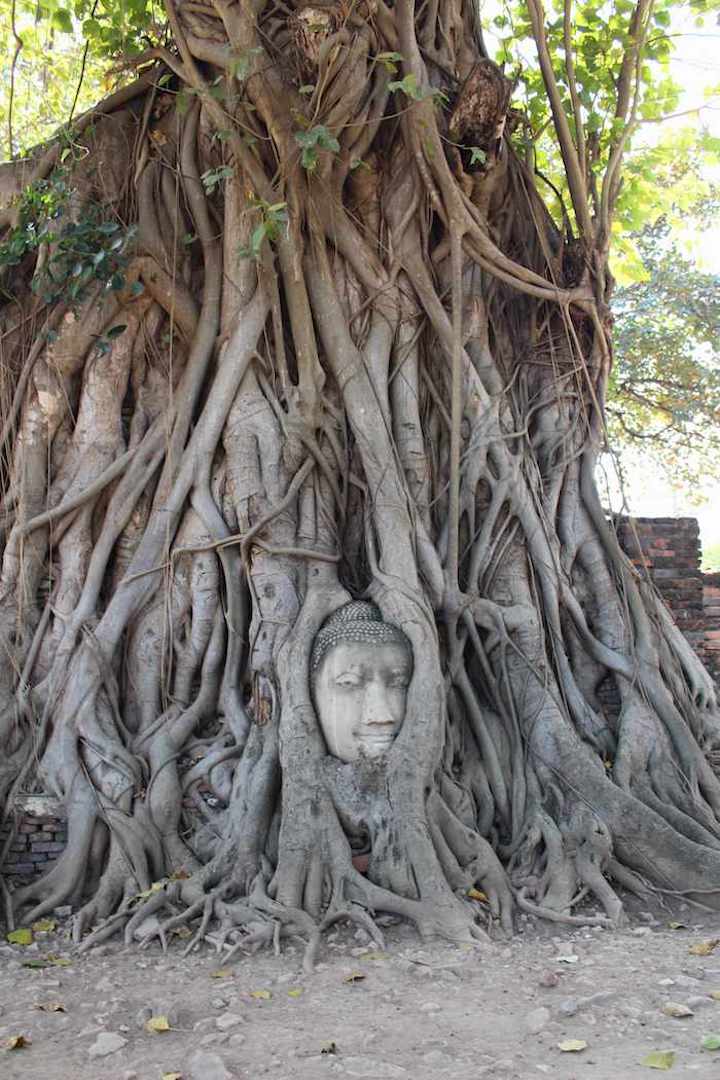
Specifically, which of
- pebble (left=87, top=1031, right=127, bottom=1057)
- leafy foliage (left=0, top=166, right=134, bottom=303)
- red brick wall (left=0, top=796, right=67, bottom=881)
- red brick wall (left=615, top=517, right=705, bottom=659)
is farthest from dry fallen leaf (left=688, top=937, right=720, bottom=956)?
leafy foliage (left=0, top=166, right=134, bottom=303)

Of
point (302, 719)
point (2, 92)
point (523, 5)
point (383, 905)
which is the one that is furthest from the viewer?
point (2, 92)

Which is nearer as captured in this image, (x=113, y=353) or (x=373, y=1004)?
(x=373, y=1004)

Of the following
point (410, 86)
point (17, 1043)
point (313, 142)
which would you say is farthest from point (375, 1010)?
point (410, 86)

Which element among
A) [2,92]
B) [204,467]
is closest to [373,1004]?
[204,467]

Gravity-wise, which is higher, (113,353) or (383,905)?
(113,353)

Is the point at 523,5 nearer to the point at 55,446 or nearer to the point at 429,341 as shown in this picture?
the point at 429,341

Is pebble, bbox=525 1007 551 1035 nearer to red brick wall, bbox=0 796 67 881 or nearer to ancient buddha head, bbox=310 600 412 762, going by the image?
ancient buddha head, bbox=310 600 412 762

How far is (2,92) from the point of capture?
7.49 m

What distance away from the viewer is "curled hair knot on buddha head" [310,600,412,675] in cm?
398

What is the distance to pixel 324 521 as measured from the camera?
4.53 metres

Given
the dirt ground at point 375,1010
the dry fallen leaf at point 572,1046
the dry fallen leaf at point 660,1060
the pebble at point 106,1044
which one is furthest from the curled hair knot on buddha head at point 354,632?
the dry fallen leaf at point 660,1060

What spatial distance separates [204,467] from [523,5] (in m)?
3.51

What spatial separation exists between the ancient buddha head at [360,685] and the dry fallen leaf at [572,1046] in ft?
5.01

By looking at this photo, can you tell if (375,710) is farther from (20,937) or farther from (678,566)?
(678,566)
